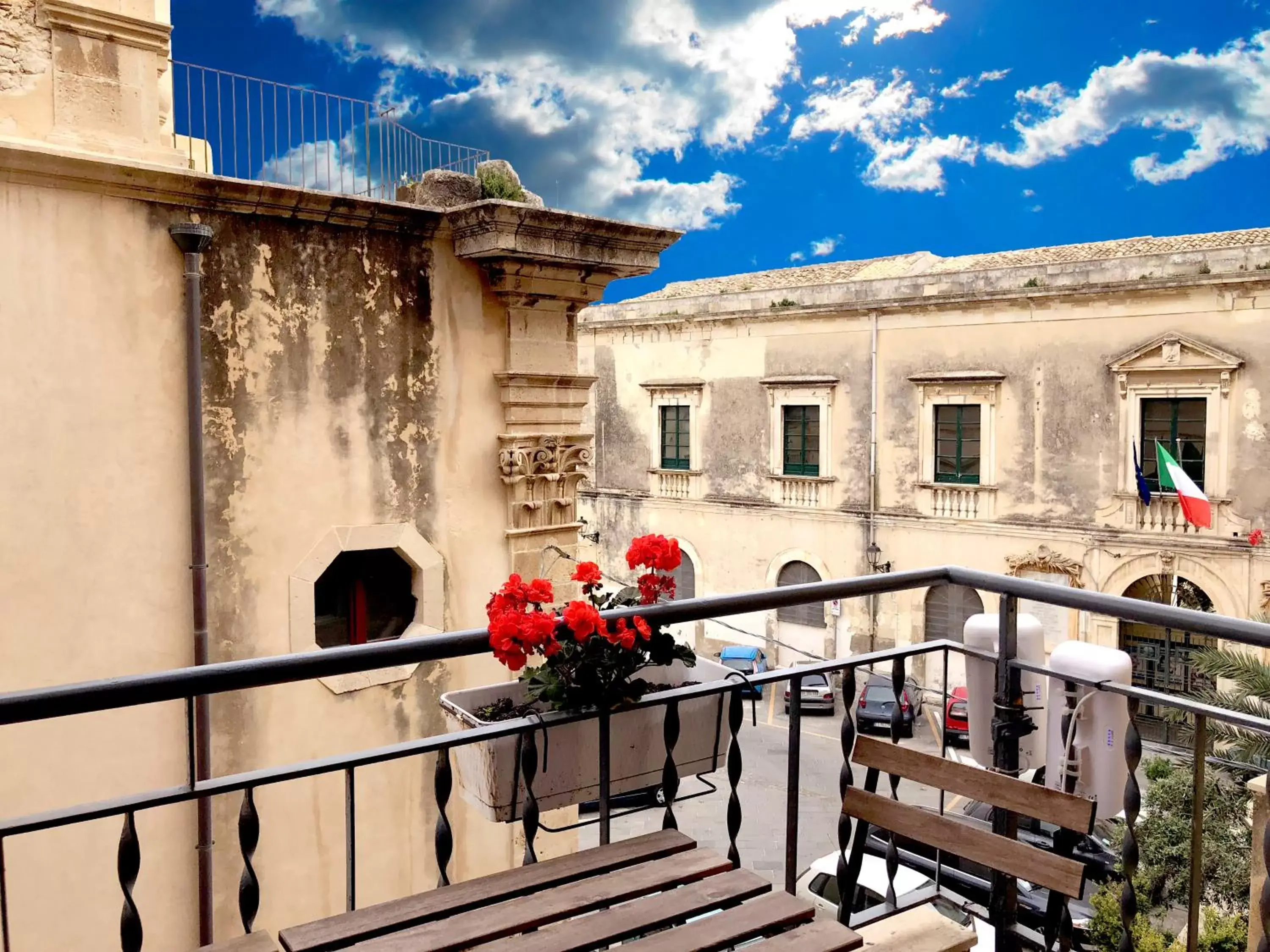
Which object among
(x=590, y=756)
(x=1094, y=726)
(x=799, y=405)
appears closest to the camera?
(x=1094, y=726)

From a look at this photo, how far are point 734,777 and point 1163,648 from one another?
54.2 feet

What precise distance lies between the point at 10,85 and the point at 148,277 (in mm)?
1143

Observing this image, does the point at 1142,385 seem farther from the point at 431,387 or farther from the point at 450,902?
the point at 450,902

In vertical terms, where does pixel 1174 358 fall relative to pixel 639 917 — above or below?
above

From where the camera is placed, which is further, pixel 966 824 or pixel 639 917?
pixel 966 824

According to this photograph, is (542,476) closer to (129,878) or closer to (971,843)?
(971,843)

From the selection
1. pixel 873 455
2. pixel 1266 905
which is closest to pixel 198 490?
pixel 1266 905

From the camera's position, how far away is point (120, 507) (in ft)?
18.2

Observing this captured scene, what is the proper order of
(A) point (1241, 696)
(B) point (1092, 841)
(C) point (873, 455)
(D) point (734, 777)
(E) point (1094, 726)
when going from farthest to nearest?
(C) point (873, 455), (A) point (1241, 696), (B) point (1092, 841), (E) point (1094, 726), (D) point (734, 777)

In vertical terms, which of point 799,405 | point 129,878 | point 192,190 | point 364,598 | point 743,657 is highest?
point 192,190

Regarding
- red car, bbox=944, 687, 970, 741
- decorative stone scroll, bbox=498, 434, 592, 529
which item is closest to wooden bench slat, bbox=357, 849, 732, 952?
decorative stone scroll, bbox=498, 434, 592, 529

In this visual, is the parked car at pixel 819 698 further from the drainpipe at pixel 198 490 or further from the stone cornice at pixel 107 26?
the stone cornice at pixel 107 26

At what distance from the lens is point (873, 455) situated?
18656 mm

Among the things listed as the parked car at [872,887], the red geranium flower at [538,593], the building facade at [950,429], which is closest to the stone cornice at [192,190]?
the red geranium flower at [538,593]
